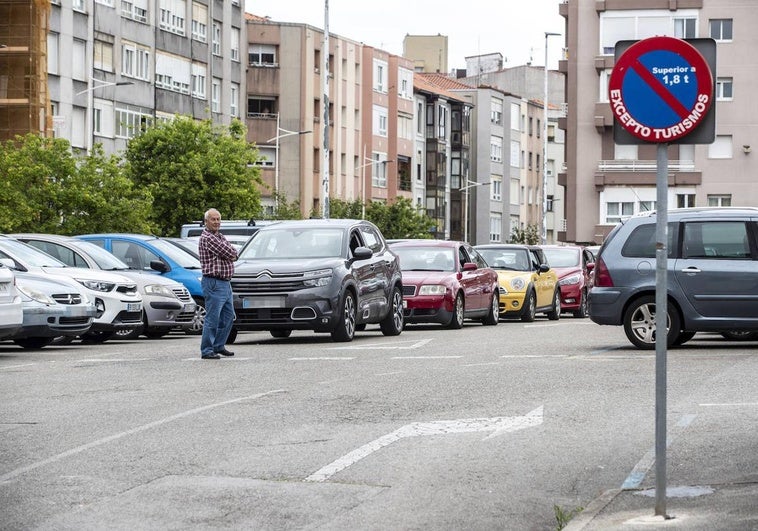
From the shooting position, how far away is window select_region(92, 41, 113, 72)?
226 ft

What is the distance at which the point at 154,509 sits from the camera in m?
8.45

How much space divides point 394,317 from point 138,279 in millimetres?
4124

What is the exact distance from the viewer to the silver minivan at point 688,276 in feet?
67.4

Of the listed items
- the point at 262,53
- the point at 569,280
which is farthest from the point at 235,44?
the point at 569,280

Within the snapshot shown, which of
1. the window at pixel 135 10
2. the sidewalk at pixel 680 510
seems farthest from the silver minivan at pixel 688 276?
the window at pixel 135 10

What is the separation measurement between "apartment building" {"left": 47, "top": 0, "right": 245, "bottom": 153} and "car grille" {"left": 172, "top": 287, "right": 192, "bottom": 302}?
34282mm

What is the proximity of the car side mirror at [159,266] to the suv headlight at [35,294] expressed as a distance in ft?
14.8

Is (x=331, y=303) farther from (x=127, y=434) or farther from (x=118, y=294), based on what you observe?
(x=127, y=434)

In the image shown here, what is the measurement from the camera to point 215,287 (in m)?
20.1

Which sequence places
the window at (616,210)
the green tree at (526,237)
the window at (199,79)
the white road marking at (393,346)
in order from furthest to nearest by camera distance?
the green tree at (526,237) → the window at (616,210) → the window at (199,79) → the white road marking at (393,346)

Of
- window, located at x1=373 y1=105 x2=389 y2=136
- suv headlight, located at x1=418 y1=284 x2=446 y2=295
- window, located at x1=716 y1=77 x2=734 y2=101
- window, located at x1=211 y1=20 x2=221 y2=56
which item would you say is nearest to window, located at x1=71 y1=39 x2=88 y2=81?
window, located at x1=211 y1=20 x2=221 y2=56

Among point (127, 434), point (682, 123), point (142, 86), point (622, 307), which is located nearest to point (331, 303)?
point (622, 307)

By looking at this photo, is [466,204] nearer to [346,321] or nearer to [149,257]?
[149,257]

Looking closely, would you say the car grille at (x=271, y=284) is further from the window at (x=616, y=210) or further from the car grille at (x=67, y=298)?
the window at (x=616, y=210)
